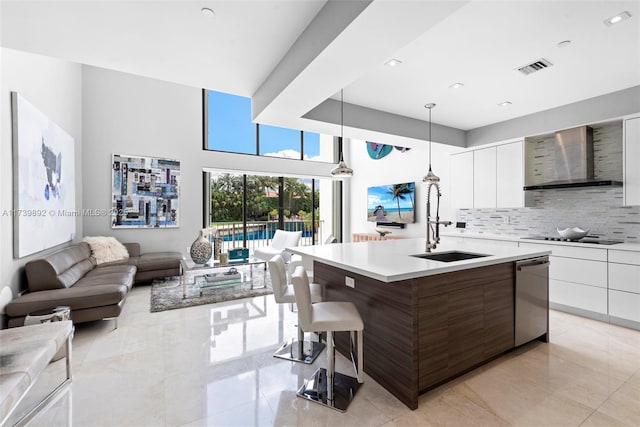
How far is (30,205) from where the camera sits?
2.94 meters

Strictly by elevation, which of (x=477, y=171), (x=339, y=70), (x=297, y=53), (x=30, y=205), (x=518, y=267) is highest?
(x=297, y=53)

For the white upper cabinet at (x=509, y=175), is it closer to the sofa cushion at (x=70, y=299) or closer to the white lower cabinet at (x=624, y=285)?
the white lower cabinet at (x=624, y=285)

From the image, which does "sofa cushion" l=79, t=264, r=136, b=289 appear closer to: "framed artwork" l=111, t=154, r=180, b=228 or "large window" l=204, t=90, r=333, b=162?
"framed artwork" l=111, t=154, r=180, b=228

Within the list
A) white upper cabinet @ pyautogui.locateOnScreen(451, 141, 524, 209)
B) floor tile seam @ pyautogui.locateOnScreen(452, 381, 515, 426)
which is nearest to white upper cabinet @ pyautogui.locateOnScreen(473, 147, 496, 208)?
white upper cabinet @ pyautogui.locateOnScreen(451, 141, 524, 209)

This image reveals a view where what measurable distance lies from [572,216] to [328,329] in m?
4.00

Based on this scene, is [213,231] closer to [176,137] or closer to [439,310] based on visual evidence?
[176,137]

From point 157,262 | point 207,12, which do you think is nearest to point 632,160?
point 207,12

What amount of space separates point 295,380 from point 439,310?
45.5 inches

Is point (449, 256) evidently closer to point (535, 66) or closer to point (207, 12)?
point (535, 66)

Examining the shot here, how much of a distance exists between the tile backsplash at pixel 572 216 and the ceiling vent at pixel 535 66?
1.89m

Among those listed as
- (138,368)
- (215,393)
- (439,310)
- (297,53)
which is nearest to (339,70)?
(297,53)

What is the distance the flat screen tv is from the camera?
5996 millimetres

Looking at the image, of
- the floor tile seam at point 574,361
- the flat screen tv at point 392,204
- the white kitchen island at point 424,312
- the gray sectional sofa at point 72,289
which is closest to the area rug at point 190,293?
the gray sectional sofa at point 72,289

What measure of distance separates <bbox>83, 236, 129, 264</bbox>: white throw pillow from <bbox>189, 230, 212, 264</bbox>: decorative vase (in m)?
1.33
